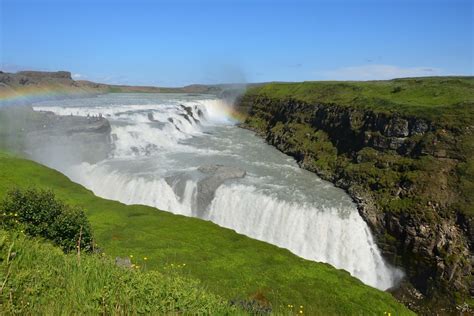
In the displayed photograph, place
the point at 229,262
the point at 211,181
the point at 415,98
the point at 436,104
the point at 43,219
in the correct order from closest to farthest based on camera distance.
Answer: the point at 43,219
the point at 229,262
the point at 211,181
the point at 436,104
the point at 415,98

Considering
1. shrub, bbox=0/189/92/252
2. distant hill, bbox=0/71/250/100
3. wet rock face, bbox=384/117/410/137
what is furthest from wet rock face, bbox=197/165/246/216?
distant hill, bbox=0/71/250/100

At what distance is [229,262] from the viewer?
1880 cm

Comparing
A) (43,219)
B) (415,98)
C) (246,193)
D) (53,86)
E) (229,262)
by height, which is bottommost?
(246,193)

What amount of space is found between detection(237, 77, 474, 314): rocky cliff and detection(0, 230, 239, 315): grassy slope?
20889 mm

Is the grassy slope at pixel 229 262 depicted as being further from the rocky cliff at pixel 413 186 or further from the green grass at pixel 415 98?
the green grass at pixel 415 98

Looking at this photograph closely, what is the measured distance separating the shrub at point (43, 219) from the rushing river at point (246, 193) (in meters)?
17.2

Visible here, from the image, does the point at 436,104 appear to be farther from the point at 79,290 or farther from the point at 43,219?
the point at 79,290

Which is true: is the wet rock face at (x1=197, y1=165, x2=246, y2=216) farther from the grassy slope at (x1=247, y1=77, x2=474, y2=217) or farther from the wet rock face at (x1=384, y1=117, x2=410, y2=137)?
the wet rock face at (x1=384, y1=117, x2=410, y2=137)

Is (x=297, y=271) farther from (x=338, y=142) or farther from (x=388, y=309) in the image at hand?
(x=338, y=142)

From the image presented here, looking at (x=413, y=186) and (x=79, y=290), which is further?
(x=413, y=186)

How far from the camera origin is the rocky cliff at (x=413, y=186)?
83.3ft

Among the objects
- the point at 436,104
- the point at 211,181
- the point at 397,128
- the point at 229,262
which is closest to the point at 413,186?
the point at 397,128

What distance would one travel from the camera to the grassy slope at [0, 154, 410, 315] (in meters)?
16.4

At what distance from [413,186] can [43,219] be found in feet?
86.8
